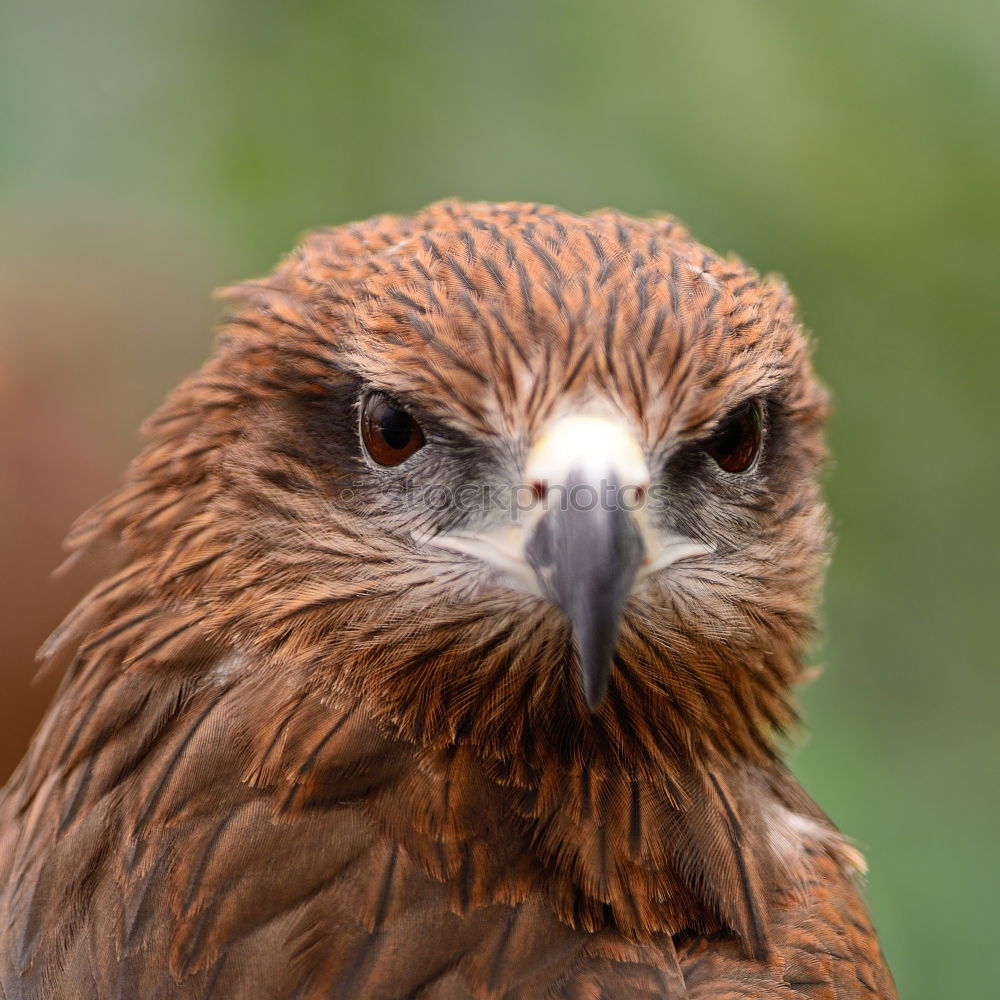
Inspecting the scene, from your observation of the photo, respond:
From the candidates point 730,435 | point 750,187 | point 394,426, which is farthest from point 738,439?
point 750,187

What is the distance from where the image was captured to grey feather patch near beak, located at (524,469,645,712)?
203cm

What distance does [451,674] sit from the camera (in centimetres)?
230

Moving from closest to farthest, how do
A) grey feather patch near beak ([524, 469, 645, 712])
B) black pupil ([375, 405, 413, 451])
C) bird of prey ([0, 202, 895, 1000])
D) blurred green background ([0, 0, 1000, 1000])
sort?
grey feather patch near beak ([524, 469, 645, 712]) → bird of prey ([0, 202, 895, 1000]) → black pupil ([375, 405, 413, 451]) → blurred green background ([0, 0, 1000, 1000])

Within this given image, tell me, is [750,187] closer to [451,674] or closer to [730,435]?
[730,435]

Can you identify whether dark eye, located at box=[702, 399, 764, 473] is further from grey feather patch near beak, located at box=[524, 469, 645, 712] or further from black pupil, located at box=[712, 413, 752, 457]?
grey feather patch near beak, located at box=[524, 469, 645, 712]

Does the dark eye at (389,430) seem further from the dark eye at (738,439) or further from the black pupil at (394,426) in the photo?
the dark eye at (738,439)

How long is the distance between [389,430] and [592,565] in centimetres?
46

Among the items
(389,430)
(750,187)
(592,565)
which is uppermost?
(750,187)

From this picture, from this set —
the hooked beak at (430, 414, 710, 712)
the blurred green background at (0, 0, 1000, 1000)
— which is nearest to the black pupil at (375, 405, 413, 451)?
the hooked beak at (430, 414, 710, 712)

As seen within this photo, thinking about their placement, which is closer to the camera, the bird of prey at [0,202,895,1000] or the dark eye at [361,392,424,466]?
the bird of prey at [0,202,895,1000]

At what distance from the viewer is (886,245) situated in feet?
13.3

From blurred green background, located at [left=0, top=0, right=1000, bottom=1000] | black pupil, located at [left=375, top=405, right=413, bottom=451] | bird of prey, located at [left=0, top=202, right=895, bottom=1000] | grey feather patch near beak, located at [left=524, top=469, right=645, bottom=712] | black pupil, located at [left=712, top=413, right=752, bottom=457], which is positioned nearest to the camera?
grey feather patch near beak, located at [left=524, top=469, right=645, bottom=712]

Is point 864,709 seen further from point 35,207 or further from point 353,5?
point 35,207

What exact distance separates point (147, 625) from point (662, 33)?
2.24 metres
